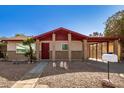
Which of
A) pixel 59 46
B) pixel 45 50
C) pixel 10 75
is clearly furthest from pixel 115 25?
pixel 10 75

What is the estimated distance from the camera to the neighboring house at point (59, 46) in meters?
24.9

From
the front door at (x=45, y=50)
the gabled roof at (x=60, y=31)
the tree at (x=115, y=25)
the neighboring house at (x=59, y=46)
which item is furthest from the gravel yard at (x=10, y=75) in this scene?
the tree at (x=115, y=25)

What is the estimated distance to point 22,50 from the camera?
26.5 meters

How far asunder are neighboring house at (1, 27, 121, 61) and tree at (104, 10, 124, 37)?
7005 mm

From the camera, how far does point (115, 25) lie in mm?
34656

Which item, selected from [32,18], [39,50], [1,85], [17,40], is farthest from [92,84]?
[32,18]

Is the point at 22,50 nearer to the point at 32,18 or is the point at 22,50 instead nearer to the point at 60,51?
the point at 60,51

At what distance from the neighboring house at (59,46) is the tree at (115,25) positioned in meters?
7.01

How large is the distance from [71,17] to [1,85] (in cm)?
2006

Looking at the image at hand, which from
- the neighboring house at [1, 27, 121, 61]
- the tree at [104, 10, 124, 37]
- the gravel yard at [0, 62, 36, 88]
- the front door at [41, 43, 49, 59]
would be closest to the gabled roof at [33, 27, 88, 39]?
the neighboring house at [1, 27, 121, 61]

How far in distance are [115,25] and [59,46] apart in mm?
12276

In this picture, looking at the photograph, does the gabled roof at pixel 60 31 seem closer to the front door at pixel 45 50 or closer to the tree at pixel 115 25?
the front door at pixel 45 50

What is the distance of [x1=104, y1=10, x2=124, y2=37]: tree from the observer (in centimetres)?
3347

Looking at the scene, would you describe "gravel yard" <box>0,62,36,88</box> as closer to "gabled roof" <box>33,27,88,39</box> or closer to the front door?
"gabled roof" <box>33,27,88,39</box>
